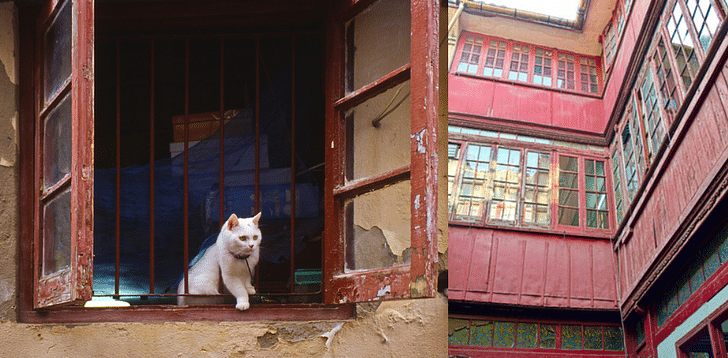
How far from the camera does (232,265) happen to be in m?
2.74

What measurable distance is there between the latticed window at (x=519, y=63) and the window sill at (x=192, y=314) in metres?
1.77

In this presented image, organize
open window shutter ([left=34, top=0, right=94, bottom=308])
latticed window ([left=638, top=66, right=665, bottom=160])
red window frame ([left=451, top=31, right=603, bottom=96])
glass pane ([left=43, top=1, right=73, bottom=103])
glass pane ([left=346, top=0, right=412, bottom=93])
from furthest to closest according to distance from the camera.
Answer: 1. red window frame ([left=451, top=31, right=603, bottom=96])
2. latticed window ([left=638, top=66, right=665, bottom=160])
3. glass pane ([left=43, top=1, right=73, bottom=103])
4. glass pane ([left=346, top=0, right=412, bottom=93])
5. open window shutter ([left=34, top=0, right=94, bottom=308])

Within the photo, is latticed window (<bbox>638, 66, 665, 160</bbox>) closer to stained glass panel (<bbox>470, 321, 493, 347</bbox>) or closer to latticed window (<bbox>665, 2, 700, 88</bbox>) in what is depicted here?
latticed window (<bbox>665, 2, 700, 88</bbox>)

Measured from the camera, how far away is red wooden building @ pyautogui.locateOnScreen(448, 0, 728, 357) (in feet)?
9.52

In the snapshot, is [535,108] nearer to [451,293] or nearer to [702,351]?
[451,293]

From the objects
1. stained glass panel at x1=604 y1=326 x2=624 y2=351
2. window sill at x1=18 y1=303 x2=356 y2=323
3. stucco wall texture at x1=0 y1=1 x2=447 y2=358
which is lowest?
stained glass panel at x1=604 y1=326 x2=624 y2=351

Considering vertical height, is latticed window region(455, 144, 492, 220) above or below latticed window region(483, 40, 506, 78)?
below

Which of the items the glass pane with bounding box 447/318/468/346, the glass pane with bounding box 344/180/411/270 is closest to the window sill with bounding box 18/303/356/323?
the glass pane with bounding box 344/180/411/270

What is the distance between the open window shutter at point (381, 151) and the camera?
6.32ft

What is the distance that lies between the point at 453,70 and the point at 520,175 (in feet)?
2.29

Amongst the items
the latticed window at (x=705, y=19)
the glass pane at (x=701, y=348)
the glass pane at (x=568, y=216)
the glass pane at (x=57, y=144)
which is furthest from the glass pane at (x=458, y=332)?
the glass pane at (x=57, y=144)

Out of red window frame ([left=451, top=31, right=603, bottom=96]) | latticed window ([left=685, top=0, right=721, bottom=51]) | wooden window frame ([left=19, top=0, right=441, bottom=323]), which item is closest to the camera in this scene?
wooden window frame ([left=19, top=0, right=441, bottom=323])

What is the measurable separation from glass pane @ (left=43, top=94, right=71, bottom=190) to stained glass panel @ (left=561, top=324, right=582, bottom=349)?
2455 mm

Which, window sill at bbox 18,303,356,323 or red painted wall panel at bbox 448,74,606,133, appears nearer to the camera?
window sill at bbox 18,303,356,323
